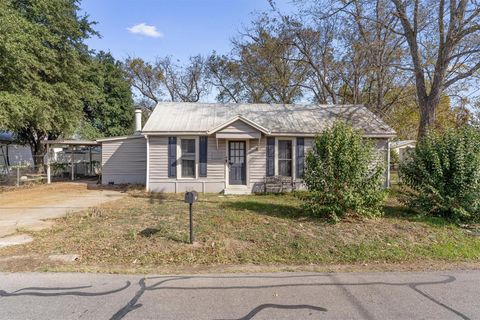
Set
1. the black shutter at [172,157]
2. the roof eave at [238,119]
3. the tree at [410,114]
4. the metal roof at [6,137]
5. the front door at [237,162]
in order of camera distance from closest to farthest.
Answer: the roof eave at [238,119]
the black shutter at [172,157]
the front door at [237,162]
the tree at [410,114]
the metal roof at [6,137]

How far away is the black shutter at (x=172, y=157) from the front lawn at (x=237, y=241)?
14.1 ft

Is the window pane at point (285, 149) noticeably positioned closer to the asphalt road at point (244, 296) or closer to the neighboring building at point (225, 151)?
the neighboring building at point (225, 151)

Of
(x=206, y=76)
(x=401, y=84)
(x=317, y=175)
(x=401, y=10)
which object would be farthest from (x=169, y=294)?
(x=206, y=76)

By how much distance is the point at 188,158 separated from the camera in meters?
12.5

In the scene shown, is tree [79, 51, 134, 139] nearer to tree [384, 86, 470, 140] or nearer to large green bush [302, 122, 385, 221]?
large green bush [302, 122, 385, 221]

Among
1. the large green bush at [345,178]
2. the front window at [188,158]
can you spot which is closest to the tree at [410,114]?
the large green bush at [345,178]

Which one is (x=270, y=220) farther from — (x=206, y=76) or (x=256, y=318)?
(x=206, y=76)

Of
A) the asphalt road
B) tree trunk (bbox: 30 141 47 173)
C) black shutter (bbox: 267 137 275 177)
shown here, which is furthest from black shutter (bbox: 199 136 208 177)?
tree trunk (bbox: 30 141 47 173)

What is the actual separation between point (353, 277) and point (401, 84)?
68.3ft

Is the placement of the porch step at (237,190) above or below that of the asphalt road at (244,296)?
above

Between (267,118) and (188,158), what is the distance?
4209 mm

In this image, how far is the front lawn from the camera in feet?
17.3

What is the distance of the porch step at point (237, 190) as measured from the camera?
1228 centimetres

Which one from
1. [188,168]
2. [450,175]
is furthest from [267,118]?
[450,175]
